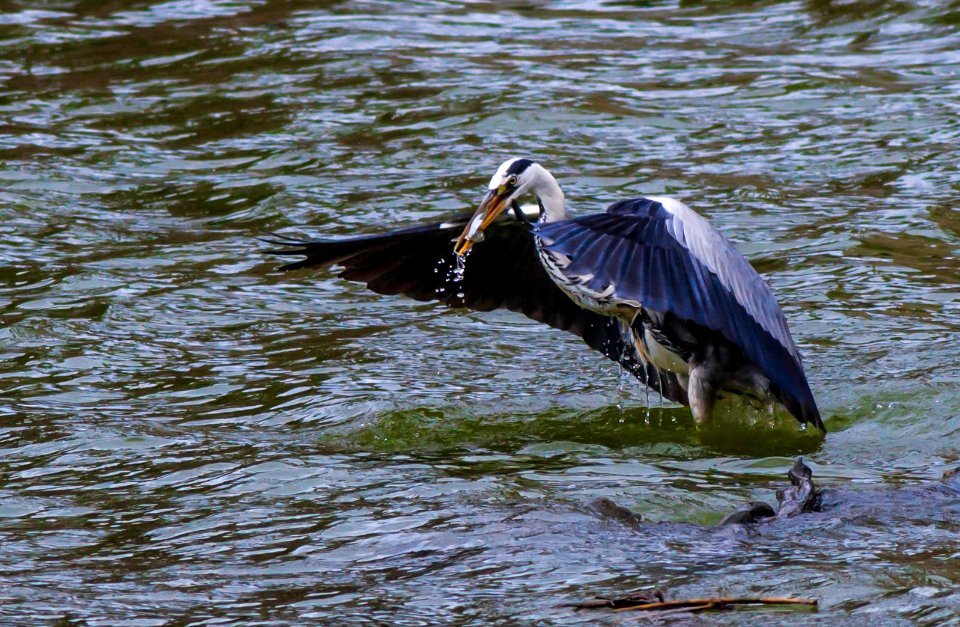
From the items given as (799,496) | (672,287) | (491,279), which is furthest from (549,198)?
(799,496)

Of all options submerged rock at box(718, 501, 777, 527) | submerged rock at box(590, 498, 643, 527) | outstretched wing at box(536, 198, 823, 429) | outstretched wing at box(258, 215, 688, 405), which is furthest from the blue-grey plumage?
submerged rock at box(718, 501, 777, 527)

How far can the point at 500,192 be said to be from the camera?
6.70 metres

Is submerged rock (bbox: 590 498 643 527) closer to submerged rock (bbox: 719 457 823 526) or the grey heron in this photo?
submerged rock (bbox: 719 457 823 526)

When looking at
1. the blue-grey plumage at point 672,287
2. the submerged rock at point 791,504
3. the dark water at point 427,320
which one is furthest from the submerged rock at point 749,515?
the blue-grey plumage at point 672,287

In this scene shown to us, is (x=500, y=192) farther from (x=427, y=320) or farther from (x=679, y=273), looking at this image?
(x=427, y=320)

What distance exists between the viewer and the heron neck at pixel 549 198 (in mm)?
6754

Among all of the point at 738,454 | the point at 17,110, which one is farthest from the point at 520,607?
the point at 17,110

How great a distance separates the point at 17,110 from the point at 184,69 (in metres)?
1.53

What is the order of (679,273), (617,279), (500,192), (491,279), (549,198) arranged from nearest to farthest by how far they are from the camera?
1. (617,279)
2. (679,273)
3. (500,192)
4. (549,198)
5. (491,279)

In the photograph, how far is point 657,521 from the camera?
5.23m

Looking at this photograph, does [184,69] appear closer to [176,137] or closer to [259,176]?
[176,137]

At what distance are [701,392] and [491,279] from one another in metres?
1.17

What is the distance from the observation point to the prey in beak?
6.68 m

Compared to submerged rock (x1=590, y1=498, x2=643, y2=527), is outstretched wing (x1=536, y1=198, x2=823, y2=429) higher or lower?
higher
